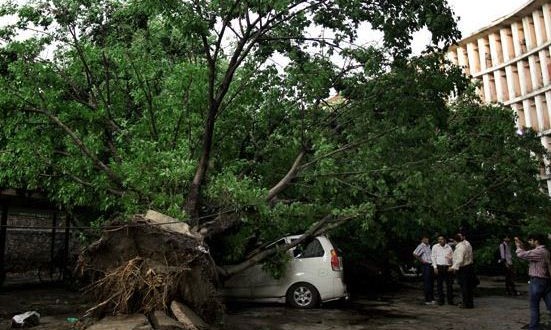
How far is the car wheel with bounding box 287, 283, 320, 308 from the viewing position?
10.7 metres

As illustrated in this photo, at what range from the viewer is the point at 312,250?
10.9 m

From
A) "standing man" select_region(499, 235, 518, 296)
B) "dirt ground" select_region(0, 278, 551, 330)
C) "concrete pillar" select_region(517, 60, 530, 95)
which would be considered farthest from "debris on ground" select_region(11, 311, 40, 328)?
"concrete pillar" select_region(517, 60, 530, 95)

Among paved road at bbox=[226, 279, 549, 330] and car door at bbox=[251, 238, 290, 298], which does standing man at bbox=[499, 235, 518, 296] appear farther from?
car door at bbox=[251, 238, 290, 298]

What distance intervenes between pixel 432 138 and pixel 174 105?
19.6ft

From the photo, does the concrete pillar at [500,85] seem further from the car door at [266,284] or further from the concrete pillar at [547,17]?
the car door at [266,284]

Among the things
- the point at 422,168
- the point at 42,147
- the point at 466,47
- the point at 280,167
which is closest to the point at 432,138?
the point at 422,168

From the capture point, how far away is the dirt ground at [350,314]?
877 centimetres

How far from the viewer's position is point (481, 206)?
13.8 m

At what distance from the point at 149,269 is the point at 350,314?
4833 mm

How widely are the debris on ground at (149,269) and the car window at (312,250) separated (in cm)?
339

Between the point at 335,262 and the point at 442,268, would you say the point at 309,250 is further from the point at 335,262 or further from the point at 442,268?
the point at 442,268

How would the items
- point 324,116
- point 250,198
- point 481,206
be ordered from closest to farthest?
point 250,198 < point 324,116 < point 481,206

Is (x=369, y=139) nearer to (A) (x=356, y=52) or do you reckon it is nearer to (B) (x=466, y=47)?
(A) (x=356, y=52)

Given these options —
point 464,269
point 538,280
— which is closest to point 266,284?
point 464,269
